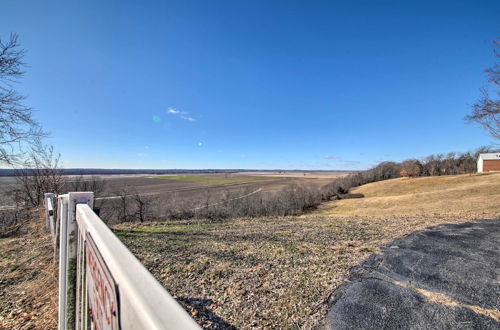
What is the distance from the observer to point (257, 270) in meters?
4.44

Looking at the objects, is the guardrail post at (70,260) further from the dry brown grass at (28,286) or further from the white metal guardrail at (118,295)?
the dry brown grass at (28,286)

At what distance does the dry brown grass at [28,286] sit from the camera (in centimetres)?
265

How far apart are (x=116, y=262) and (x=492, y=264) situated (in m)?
6.70

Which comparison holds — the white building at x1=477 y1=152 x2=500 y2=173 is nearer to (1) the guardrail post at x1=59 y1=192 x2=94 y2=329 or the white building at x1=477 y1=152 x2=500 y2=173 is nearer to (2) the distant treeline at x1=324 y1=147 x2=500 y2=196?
(2) the distant treeline at x1=324 y1=147 x2=500 y2=196

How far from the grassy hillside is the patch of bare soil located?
31.7 feet

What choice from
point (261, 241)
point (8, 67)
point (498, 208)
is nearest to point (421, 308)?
point (261, 241)

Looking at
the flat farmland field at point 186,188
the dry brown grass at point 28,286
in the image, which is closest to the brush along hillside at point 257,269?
the dry brown grass at point 28,286

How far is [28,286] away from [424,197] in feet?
84.3

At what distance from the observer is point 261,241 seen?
6.55m

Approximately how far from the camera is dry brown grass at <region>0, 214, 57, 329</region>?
265cm

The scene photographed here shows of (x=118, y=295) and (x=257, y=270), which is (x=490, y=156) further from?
(x=118, y=295)

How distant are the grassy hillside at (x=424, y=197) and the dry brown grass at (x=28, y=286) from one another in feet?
51.2

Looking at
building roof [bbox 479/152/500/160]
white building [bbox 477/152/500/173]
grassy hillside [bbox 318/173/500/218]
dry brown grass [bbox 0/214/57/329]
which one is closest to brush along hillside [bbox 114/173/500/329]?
dry brown grass [bbox 0/214/57/329]

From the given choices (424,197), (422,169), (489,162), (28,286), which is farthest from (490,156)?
(28,286)
